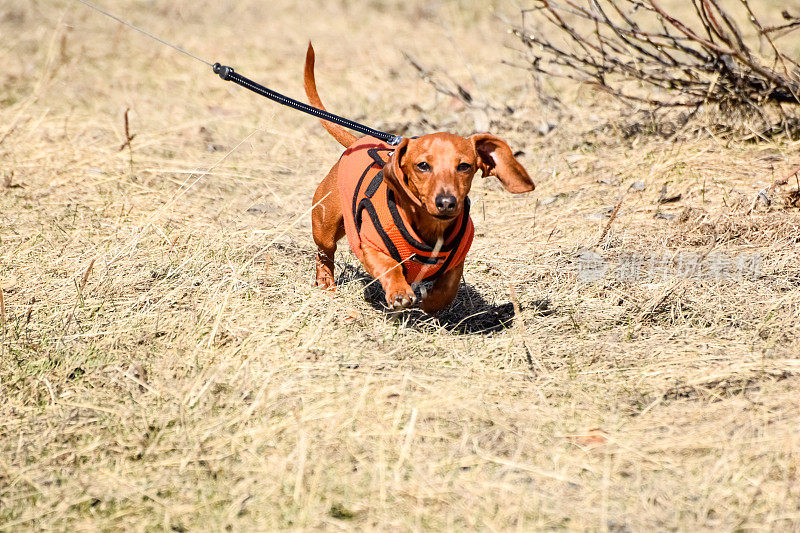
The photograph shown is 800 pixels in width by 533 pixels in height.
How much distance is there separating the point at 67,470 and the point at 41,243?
5.82 ft

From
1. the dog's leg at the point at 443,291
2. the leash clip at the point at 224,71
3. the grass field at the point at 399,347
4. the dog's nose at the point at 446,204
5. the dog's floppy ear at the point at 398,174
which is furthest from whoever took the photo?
the leash clip at the point at 224,71

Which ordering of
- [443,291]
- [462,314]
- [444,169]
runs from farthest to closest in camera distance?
1. [462,314]
2. [443,291]
3. [444,169]

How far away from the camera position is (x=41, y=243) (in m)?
3.88

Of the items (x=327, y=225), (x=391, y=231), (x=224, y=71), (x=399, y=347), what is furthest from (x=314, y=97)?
(x=399, y=347)

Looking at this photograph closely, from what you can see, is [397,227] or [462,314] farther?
[462,314]

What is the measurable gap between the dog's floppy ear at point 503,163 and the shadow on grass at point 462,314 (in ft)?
1.84

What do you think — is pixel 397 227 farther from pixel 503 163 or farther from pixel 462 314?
pixel 462 314

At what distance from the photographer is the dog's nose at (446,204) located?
9.21 feet

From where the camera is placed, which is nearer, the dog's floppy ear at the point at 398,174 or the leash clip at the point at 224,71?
the dog's floppy ear at the point at 398,174

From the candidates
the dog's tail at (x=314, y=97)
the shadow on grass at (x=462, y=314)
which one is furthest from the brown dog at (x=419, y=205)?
the dog's tail at (x=314, y=97)

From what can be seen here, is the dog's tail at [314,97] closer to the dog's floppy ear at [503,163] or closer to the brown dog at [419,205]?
the brown dog at [419,205]

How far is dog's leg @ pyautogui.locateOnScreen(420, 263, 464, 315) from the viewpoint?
3.23 meters

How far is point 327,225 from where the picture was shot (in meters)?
3.68

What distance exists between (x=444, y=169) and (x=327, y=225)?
0.89 meters
